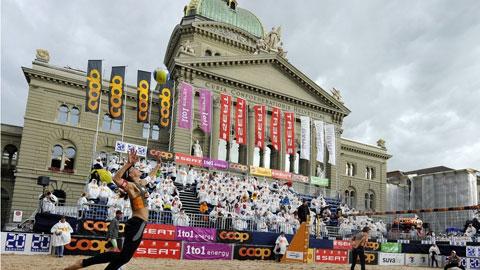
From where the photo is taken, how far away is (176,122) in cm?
4047

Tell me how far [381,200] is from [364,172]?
543cm

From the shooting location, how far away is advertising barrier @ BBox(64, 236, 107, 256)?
1930cm

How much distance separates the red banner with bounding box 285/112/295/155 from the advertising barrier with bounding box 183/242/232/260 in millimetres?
23495

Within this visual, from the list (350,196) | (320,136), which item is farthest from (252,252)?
(350,196)

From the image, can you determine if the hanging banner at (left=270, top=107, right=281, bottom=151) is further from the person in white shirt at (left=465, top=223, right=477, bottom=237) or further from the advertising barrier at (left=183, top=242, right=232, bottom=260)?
the advertising barrier at (left=183, top=242, right=232, bottom=260)

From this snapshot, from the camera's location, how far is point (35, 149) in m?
40.1

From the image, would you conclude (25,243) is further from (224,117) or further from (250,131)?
(250,131)

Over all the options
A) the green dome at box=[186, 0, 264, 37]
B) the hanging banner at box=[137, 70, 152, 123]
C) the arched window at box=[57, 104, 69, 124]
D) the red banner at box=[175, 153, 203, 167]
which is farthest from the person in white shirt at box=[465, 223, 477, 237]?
the green dome at box=[186, 0, 264, 37]

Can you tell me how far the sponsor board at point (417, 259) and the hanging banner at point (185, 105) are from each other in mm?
21977

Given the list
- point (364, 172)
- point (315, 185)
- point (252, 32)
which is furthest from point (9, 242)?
point (364, 172)

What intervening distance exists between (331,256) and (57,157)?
2938cm

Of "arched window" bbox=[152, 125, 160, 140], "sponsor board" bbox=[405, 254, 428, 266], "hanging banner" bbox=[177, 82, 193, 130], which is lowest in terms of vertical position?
"sponsor board" bbox=[405, 254, 428, 266]

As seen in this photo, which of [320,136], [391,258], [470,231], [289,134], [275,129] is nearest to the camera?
[391,258]

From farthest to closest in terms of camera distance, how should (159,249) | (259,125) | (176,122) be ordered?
(259,125) < (176,122) < (159,249)
